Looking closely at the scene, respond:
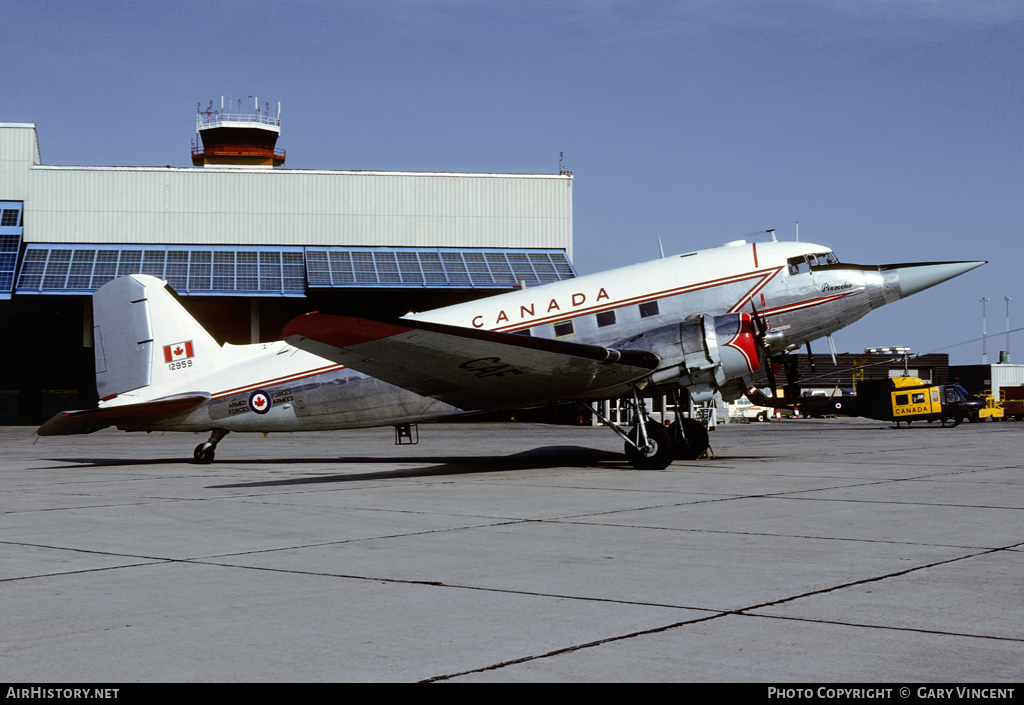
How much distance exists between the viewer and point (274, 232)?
5750cm

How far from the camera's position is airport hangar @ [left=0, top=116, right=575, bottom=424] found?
54062mm

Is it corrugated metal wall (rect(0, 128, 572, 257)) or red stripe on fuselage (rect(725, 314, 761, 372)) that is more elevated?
corrugated metal wall (rect(0, 128, 572, 257))

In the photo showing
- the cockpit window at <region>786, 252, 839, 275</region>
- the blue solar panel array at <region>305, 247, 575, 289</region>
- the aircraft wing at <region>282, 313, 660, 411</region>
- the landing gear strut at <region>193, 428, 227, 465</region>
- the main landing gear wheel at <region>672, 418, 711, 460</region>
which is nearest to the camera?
the aircraft wing at <region>282, 313, 660, 411</region>

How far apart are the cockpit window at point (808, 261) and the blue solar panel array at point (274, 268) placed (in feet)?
109

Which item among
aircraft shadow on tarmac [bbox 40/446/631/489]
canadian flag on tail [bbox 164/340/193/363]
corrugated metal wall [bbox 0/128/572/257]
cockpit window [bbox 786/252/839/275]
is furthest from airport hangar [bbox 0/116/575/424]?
cockpit window [bbox 786/252/839/275]

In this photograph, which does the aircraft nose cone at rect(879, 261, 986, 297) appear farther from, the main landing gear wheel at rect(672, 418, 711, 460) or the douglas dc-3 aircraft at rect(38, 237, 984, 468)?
the main landing gear wheel at rect(672, 418, 711, 460)

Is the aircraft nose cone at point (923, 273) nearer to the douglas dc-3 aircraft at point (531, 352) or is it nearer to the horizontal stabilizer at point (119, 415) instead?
the douglas dc-3 aircraft at point (531, 352)

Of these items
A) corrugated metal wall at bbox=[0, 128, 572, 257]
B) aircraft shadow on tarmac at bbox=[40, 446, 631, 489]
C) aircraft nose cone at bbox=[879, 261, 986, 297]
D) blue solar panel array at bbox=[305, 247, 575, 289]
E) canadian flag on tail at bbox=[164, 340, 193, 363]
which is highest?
corrugated metal wall at bbox=[0, 128, 572, 257]

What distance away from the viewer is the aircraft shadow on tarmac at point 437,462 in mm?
20078

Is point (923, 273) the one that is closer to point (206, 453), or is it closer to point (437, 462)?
point (437, 462)

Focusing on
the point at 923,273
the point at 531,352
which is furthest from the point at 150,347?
the point at 923,273

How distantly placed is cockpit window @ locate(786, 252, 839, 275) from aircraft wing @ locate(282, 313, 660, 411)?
4179 millimetres

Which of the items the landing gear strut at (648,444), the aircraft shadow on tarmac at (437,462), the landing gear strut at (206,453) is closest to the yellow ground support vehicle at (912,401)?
the aircraft shadow on tarmac at (437,462)
